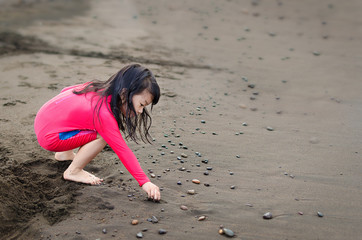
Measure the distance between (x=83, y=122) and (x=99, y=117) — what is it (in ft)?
0.67

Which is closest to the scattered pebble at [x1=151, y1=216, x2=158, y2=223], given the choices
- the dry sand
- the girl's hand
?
the dry sand

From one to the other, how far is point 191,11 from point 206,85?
11.8 ft

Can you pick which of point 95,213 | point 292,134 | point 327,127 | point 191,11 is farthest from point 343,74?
point 95,213

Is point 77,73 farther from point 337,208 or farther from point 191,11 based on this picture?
point 191,11

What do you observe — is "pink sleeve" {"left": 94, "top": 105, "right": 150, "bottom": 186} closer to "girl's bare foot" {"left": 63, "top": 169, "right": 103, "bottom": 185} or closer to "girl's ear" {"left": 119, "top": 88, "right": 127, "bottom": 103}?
"girl's ear" {"left": 119, "top": 88, "right": 127, "bottom": 103}

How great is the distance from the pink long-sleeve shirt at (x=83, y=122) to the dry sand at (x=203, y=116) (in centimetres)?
34

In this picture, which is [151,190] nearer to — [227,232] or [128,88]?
[227,232]

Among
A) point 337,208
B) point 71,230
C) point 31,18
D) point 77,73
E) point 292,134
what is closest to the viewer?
point 71,230

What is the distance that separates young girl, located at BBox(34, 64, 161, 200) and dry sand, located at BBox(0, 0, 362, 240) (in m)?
0.26

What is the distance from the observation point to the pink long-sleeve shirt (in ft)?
8.71

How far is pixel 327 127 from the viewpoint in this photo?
14.5ft

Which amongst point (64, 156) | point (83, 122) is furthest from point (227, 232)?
point (64, 156)

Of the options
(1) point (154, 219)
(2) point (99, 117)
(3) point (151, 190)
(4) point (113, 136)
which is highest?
(2) point (99, 117)

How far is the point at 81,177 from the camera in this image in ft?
9.82
